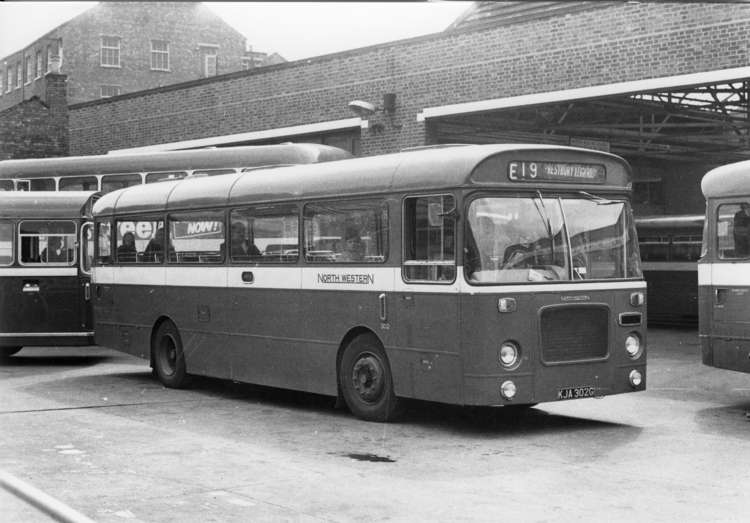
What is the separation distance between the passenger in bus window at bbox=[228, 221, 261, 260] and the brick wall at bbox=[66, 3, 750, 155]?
8237 mm

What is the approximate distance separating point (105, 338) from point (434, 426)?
21.1ft

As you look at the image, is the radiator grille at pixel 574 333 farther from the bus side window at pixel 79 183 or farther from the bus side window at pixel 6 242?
the bus side window at pixel 79 183

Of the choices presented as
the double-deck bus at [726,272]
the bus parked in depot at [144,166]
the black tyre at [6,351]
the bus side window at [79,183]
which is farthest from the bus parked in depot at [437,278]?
Result: the bus side window at [79,183]

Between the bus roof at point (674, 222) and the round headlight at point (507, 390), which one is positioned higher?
the bus roof at point (674, 222)

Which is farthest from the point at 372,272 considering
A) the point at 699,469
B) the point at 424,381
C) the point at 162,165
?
the point at 162,165

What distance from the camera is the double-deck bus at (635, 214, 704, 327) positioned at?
25.4 meters

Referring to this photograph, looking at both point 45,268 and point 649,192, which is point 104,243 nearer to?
point 45,268

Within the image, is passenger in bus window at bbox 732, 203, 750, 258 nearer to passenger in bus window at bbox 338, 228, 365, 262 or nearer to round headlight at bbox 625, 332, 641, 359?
round headlight at bbox 625, 332, 641, 359

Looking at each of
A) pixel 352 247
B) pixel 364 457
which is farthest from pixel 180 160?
pixel 364 457

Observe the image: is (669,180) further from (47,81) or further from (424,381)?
(424,381)

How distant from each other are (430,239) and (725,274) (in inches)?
144

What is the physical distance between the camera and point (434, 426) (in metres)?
10.3

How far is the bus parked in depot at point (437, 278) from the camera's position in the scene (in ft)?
30.9

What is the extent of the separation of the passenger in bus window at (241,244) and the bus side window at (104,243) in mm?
Answer: 3203
